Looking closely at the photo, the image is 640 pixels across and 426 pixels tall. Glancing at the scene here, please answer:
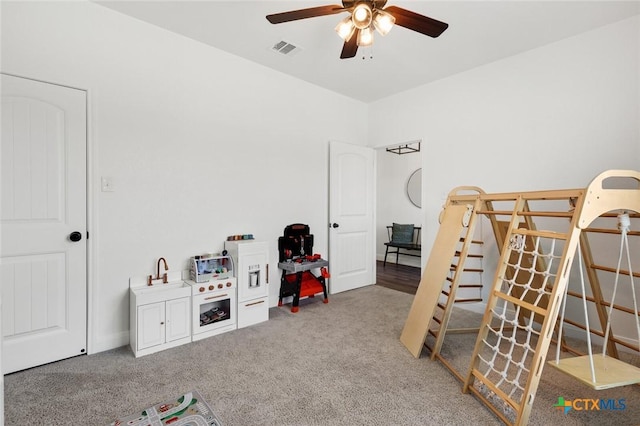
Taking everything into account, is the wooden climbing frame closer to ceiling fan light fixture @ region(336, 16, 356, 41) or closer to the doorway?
ceiling fan light fixture @ region(336, 16, 356, 41)

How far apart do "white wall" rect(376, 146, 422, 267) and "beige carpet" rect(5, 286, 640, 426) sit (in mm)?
3472

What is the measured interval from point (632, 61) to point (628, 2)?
0.46 metres

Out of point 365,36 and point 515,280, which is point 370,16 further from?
point 515,280

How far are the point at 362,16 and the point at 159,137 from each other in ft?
6.52

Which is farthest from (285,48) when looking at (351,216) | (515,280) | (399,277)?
(399,277)

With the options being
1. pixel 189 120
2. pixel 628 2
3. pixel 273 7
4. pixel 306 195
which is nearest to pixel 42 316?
pixel 189 120

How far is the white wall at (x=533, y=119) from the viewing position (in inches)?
104

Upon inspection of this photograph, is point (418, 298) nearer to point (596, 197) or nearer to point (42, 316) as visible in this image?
point (596, 197)

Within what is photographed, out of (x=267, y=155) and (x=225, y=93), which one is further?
(x=267, y=155)

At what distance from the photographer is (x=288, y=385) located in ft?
6.88

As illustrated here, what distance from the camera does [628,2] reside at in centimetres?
241

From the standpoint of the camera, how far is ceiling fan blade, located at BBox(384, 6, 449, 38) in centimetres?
195

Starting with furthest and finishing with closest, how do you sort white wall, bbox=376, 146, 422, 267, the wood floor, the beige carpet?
white wall, bbox=376, 146, 422, 267 → the wood floor → the beige carpet

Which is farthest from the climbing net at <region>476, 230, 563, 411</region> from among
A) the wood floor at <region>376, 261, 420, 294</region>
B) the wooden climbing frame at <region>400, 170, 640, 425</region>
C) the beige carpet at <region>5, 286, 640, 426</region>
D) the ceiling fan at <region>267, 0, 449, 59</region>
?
the ceiling fan at <region>267, 0, 449, 59</region>
